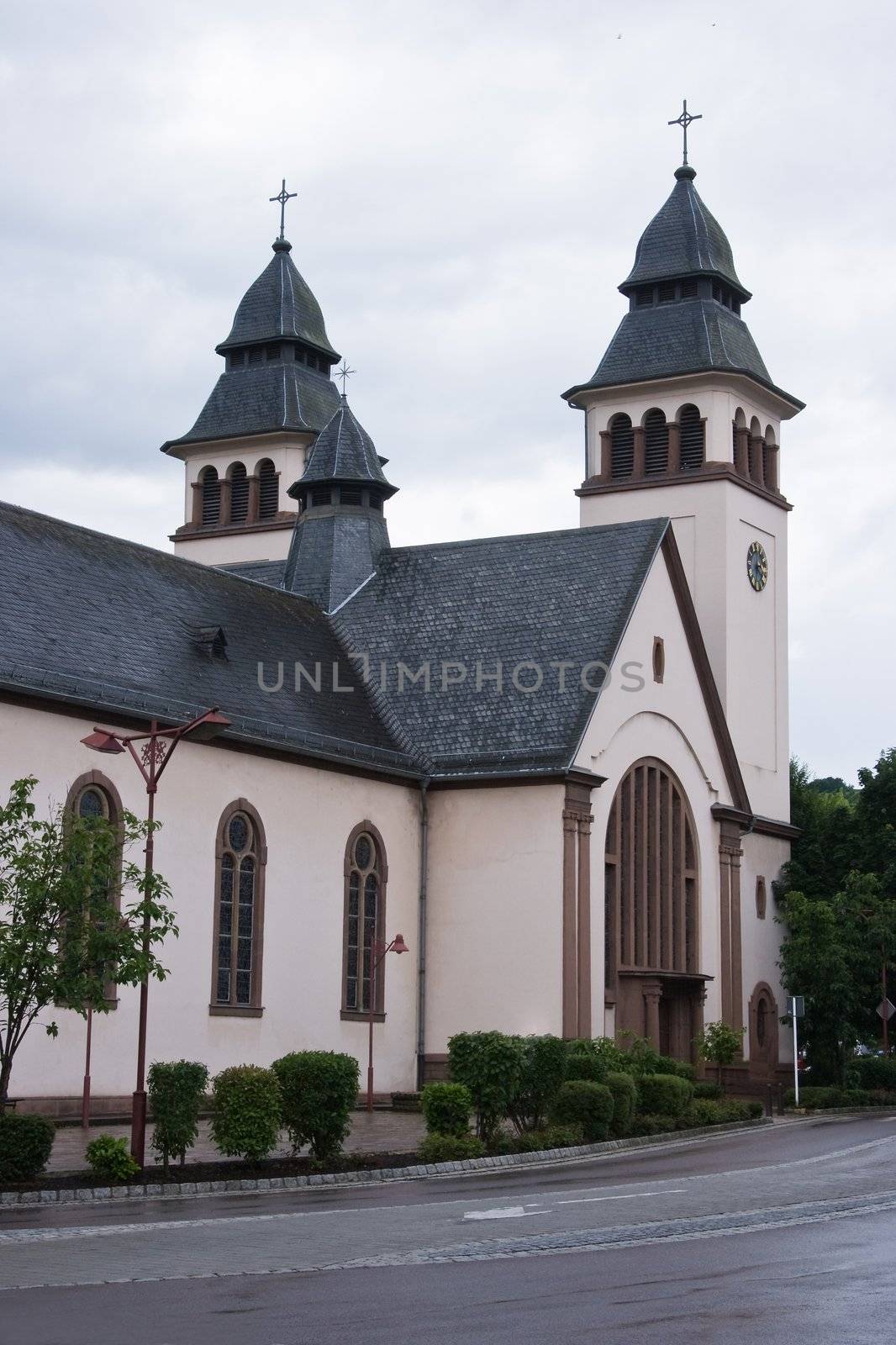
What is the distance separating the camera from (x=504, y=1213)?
1845 centimetres

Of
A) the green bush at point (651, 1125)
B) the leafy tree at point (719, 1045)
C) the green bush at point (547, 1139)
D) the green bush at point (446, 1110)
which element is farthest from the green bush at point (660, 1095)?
the leafy tree at point (719, 1045)

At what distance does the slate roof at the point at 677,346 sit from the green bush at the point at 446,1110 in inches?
1239

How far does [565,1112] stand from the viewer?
95.3 ft

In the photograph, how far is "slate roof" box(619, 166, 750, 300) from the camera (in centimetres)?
5647

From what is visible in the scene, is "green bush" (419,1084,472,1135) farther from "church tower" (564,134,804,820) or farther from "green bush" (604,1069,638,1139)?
"church tower" (564,134,804,820)

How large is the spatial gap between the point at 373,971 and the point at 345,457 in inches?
607

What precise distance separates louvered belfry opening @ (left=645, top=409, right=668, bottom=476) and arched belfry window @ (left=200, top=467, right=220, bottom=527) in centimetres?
1691

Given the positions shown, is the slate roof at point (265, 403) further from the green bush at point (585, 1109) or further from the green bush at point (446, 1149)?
the green bush at point (446, 1149)

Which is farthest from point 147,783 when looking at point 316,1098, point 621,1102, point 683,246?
point 683,246

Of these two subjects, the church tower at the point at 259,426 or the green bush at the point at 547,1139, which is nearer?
the green bush at the point at 547,1139

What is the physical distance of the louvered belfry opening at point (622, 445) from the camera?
55.7 metres

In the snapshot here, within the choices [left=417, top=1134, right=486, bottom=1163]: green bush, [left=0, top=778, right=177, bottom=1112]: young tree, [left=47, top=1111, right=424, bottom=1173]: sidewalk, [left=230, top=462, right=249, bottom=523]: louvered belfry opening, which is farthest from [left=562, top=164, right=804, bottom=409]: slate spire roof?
[left=0, top=778, right=177, bottom=1112]: young tree

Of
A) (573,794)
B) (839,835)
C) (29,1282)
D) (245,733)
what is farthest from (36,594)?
(839,835)

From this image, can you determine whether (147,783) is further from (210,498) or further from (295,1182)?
(210,498)
